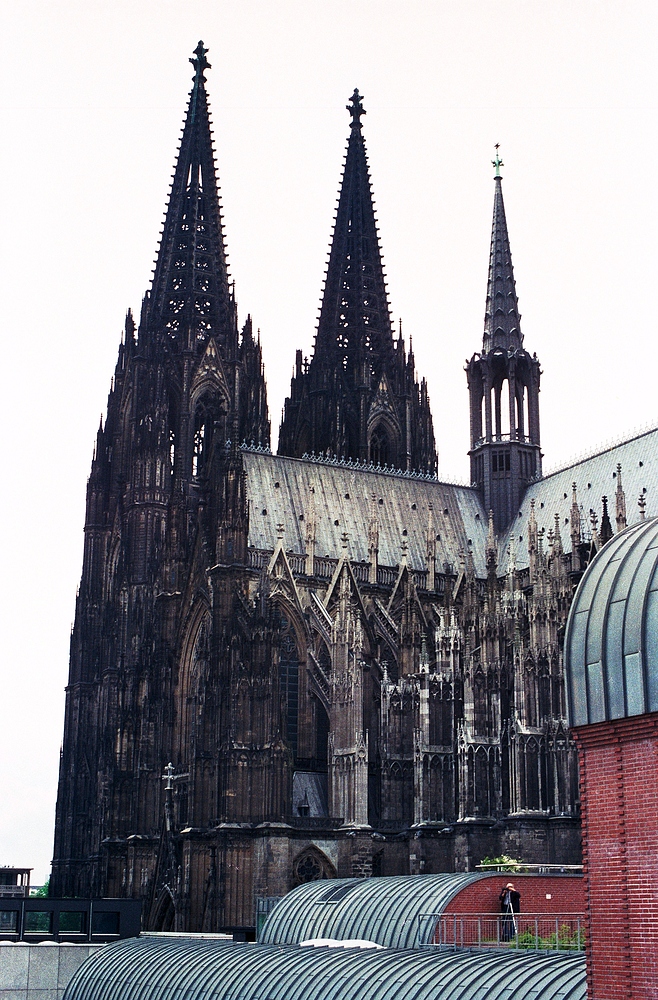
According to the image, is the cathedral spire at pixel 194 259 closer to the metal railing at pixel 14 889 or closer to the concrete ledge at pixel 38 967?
the metal railing at pixel 14 889

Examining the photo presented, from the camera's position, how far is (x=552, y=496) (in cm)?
7500

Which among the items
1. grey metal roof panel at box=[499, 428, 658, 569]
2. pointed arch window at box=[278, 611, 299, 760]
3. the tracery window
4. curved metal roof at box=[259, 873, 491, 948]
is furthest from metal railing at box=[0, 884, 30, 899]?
grey metal roof panel at box=[499, 428, 658, 569]

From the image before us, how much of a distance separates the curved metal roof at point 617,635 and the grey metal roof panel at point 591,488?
43.8 meters

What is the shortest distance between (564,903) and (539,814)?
51.9 ft

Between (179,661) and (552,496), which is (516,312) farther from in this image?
(179,661)

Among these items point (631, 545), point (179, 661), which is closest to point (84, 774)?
point (179, 661)

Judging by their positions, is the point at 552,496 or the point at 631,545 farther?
the point at 552,496

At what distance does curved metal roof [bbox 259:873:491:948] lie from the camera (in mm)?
36844

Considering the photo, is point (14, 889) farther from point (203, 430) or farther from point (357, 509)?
point (203, 430)

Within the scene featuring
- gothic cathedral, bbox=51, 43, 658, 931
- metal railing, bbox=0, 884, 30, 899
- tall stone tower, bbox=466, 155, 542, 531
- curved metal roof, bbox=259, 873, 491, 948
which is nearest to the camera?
curved metal roof, bbox=259, 873, 491, 948

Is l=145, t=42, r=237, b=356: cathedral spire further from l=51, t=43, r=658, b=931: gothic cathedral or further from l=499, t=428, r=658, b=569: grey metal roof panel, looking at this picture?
l=499, t=428, r=658, b=569: grey metal roof panel

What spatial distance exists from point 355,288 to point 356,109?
1373cm

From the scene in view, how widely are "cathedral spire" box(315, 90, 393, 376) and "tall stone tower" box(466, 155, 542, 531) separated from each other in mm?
8735

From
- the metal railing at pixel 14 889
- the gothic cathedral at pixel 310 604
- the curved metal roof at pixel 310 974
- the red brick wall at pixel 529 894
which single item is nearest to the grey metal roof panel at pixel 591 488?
the gothic cathedral at pixel 310 604
